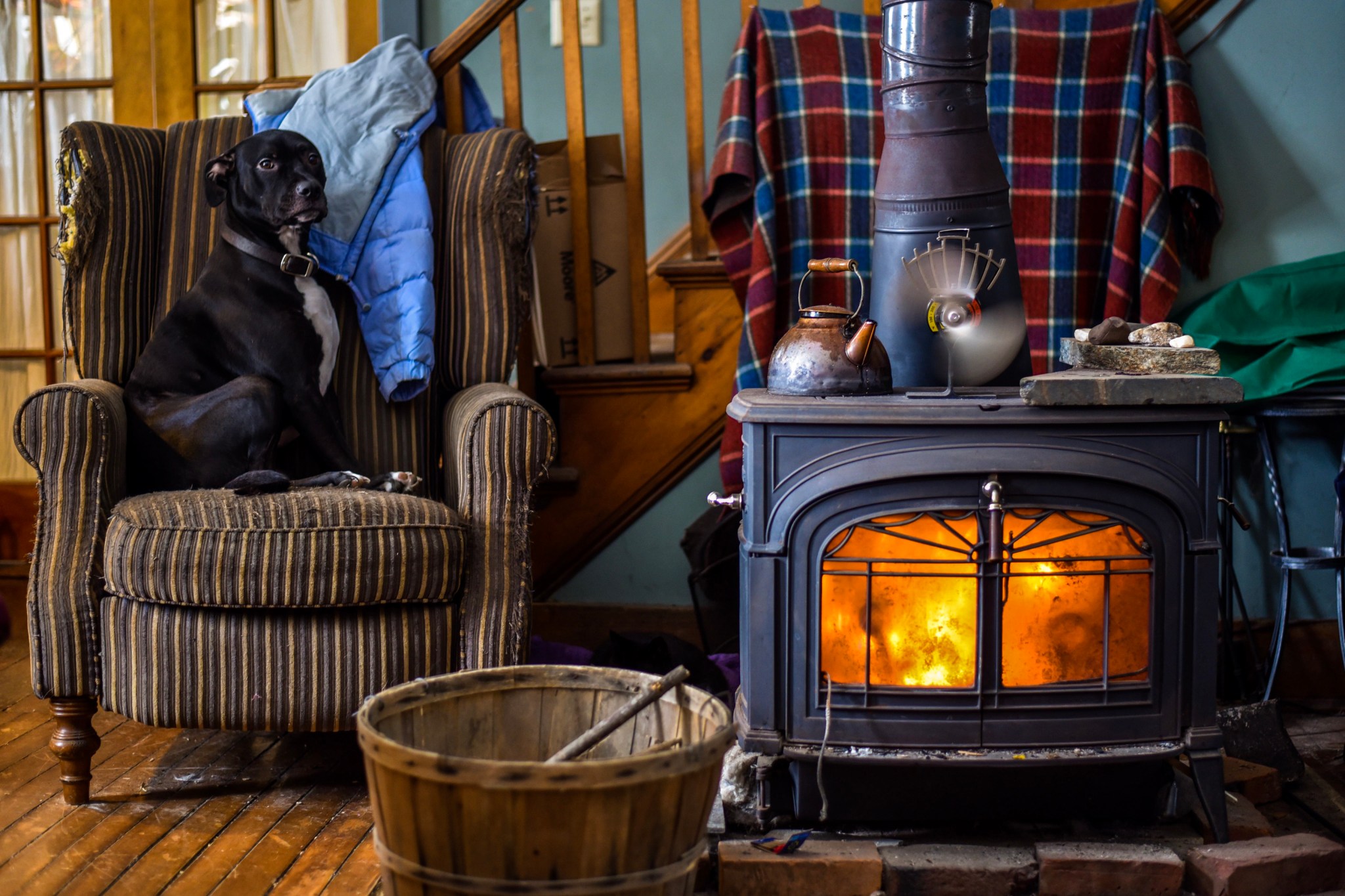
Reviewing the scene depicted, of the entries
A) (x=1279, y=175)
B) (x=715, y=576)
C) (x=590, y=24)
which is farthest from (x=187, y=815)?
(x=590, y=24)

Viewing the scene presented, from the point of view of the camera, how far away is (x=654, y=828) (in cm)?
107

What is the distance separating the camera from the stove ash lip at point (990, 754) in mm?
1653

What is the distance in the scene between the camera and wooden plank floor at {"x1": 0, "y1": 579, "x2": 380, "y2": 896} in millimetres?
1693

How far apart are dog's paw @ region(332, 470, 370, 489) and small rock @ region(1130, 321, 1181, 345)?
135 centimetres

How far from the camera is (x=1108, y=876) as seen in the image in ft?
5.38

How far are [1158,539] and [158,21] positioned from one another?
9.45 ft

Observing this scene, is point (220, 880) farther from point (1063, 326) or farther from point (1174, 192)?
point (1174, 192)

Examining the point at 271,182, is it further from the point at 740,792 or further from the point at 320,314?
the point at 740,792

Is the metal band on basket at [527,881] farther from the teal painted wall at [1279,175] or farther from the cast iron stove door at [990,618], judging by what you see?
the teal painted wall at [1279,175]

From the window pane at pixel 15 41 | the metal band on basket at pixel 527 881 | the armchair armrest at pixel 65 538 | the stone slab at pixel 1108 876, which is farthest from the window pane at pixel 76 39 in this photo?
Answer: the stone slab at pixel 1108 876

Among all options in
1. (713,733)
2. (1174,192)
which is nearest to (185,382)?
(713,733)

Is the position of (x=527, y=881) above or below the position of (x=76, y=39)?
below

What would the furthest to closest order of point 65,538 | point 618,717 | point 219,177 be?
point 219,177 < point 65,538 < point 618,717

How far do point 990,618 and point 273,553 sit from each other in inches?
42.6
